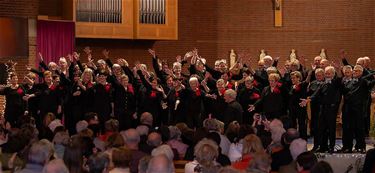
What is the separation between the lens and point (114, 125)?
9.55 metres

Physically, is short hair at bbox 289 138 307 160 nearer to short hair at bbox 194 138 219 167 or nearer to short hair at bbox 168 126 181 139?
short hair at bbox 194 138 219 167

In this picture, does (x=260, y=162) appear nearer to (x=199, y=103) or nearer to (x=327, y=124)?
(x=327, y=124)

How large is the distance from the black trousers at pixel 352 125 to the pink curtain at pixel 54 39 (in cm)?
728

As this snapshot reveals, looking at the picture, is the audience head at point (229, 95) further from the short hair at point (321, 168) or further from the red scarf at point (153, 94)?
the short hair at point (321, 168)

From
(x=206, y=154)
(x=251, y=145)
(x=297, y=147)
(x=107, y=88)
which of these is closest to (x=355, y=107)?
(x=297, y=147)

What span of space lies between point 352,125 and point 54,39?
763 cm

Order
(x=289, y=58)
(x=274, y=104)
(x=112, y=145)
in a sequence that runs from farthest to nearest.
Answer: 1. (x=289, y=58)
2. (x=274, y=104)
3. (x=112, y=145)

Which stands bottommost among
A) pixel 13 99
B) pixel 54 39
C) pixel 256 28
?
pixel 13 99

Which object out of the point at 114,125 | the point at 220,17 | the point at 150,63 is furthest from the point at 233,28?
the point at 114,125

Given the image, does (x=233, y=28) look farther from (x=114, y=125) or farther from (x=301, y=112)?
(x=114, y=125)

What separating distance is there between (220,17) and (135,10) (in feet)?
8.96

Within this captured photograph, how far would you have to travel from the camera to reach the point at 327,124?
40.2 feet

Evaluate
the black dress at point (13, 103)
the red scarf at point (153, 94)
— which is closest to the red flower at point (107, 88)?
the red scarf at point (153, 94)

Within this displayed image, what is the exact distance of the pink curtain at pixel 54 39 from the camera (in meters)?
17.2
